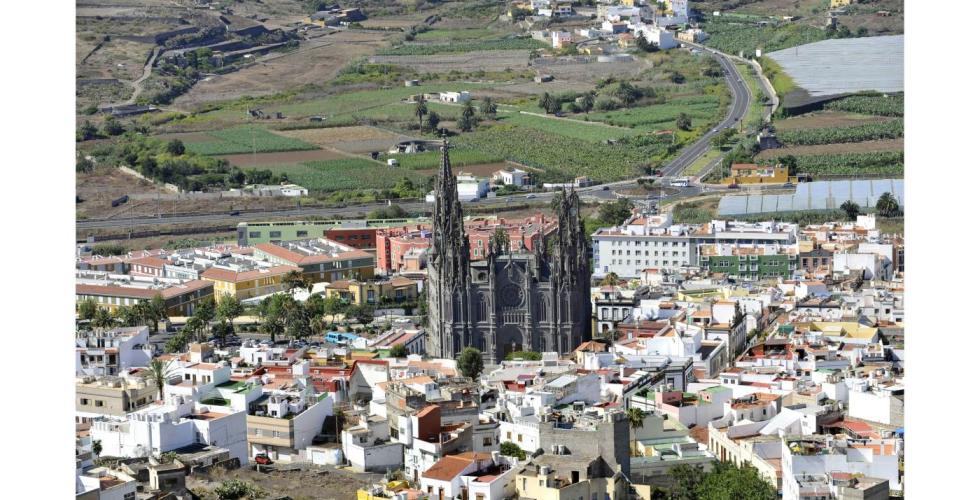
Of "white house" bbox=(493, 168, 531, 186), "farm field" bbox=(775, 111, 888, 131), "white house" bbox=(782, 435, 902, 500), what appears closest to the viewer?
"white house" bbox=(782, 435, 902, 500)

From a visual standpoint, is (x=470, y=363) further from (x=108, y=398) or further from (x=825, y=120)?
(x=825, y=120)

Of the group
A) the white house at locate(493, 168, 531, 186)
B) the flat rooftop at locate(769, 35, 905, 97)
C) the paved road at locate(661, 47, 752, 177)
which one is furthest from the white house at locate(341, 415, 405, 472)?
the flat rooftop at locate(769, 35, 905, 97)

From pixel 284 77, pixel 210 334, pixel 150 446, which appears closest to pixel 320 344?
pixel 210 334

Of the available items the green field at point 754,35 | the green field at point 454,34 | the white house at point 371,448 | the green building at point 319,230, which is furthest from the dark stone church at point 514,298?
the green field at point 454,34

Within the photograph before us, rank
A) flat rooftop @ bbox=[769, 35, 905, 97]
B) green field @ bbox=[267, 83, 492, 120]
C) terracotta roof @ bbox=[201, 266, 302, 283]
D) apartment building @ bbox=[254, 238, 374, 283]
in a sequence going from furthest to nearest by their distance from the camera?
1. green field @ bbox=[267, 83, 492, 120]
2. flat rooftop @ bbox=[769, 35, 905, 97]
3. apartment building @ bbox=[254, 238, 374, 283]
4. terracotta roof @ bbox=[201, 266, 302, 283]

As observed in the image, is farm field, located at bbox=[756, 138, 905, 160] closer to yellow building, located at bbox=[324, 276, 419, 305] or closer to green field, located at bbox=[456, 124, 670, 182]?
green field, located at bbox=[456, 124, 670, 182]

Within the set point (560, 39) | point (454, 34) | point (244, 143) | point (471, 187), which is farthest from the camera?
point (454, 34)

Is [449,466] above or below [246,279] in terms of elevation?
below

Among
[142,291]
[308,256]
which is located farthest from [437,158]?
[142,291]
